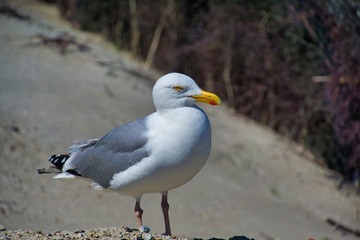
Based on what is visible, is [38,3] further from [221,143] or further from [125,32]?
[221,143]

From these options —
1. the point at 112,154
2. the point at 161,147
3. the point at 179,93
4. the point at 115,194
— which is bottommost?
the point at 115,194

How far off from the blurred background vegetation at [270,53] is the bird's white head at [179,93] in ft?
15.1

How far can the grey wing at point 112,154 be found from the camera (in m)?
5.84

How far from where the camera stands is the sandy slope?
8094 millimetres

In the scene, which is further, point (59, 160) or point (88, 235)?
point (59, 160)

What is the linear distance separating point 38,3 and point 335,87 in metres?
8.38

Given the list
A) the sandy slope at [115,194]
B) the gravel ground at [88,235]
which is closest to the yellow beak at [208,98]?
the gravel ground at [88,235]

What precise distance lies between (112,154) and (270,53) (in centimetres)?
616

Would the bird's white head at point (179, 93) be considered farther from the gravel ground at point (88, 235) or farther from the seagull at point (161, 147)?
the gravel ground at point (88, 235)

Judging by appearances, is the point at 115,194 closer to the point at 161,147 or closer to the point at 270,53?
the point at 161,147

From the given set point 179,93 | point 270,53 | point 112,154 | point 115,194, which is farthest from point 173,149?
point 270,53

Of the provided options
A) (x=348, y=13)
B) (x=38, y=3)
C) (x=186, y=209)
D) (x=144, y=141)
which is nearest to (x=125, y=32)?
(x=38, y=3)

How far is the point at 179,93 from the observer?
579 cm

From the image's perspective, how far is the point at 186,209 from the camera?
8.49 meters
